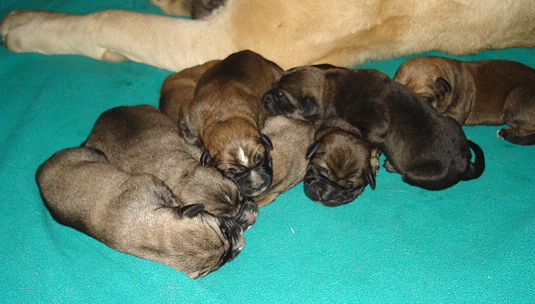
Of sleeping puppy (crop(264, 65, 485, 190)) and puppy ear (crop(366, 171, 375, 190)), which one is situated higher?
sleeping puppy (crop(264, 65, 485, 190))

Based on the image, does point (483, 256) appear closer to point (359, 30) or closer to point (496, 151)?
point (496, 151)

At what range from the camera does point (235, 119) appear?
2.81 m

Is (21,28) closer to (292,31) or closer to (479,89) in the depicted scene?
(292,31)

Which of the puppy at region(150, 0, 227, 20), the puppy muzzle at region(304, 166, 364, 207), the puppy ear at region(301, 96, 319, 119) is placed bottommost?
the puppy muzzle at region(304, 166, 364, 207)

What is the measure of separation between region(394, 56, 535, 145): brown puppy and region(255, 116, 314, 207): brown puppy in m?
0.90

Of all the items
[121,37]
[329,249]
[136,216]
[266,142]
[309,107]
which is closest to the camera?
[136,216]

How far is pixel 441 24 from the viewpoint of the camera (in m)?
3.40

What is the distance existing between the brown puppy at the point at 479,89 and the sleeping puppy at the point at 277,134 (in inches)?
35.4

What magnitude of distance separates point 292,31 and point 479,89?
4.56ft

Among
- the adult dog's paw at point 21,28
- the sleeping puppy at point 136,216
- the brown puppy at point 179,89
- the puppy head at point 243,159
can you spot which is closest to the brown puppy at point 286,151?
the puppy head at point 243,159

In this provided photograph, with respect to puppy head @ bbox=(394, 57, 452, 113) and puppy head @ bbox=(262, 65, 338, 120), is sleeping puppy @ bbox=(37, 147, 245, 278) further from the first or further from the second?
puppy head @ bbox=(394, 57, 452, 113)

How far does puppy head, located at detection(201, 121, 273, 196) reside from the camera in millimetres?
2656

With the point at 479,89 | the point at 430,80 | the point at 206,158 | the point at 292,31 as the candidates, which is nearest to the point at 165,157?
the point at 206,158

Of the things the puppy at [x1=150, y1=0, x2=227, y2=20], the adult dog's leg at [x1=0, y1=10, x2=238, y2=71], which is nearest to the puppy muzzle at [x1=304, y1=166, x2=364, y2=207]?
the adult dog's leg at [x1=0, y1=10, x2=238, y2=71]
